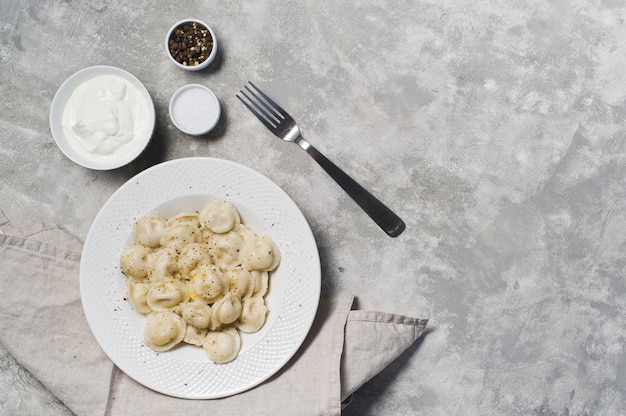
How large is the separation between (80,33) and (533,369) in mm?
2241

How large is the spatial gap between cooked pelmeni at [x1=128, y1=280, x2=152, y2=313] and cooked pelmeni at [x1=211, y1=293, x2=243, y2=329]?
9.2 inches

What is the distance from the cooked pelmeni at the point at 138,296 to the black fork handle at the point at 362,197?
787 mm

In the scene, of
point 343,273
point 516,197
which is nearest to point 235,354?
point 343,273

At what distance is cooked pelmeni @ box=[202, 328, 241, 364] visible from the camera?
79.0 inches

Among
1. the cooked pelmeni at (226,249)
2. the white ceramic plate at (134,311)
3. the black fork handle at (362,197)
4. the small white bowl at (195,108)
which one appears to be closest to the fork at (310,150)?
the black fork handle at (362,197)

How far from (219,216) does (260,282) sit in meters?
0.28

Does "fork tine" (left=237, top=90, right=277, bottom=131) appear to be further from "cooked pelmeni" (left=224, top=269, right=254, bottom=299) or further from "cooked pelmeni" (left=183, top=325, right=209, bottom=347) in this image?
"cooked pelmeni" (left=183, top=325, right=209, bottom=347)

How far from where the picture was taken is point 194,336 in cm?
207

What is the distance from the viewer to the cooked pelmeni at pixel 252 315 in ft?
6.70

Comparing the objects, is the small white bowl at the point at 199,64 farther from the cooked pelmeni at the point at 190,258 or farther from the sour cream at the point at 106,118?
the cooked pelmeni at the point at 190,258

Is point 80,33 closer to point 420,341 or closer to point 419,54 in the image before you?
point 419,54

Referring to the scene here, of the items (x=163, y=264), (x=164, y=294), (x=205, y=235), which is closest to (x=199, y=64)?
(x=205, y=235)

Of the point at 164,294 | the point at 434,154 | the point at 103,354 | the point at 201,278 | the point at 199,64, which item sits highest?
the point at 434,154

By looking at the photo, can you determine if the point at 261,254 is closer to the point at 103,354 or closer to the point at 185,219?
the point at 185,219
